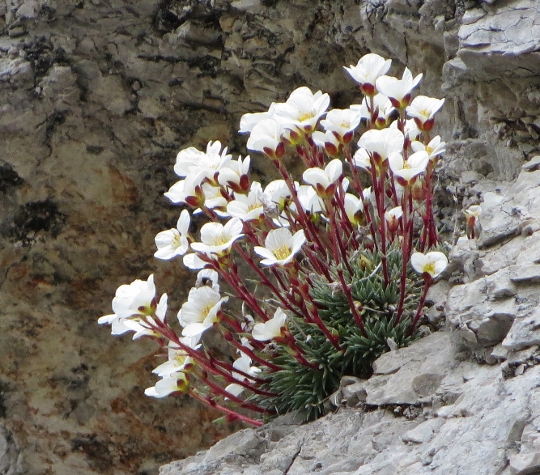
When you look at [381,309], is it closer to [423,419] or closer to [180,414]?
[423,419]

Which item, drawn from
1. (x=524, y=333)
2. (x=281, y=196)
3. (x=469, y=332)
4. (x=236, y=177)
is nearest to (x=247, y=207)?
(x=236, y=177)

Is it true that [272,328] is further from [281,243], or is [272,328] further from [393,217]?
[393,217]

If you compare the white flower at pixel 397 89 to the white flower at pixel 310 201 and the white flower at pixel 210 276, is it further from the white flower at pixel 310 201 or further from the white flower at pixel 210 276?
the white flower at pixel 210 276

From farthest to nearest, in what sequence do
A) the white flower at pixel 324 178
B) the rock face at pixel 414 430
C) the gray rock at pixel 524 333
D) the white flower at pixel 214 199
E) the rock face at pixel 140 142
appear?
the rock face at pixel 140 142, the white flower at pixel 214 199, the white flower at pixel 324 178, the gray rock at pixel 524 333, the rock face at pixel 414 430

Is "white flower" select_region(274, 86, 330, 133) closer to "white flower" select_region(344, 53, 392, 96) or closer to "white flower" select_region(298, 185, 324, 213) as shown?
"white flower" select_region(344, 53, 392, 96)

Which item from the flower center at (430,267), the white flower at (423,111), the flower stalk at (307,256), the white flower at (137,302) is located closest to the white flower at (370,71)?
the flower stalk at (307,256)

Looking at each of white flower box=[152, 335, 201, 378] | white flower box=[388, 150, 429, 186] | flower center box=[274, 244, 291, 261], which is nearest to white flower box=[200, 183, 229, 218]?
flower center box=[274, 244, 291, 261]
